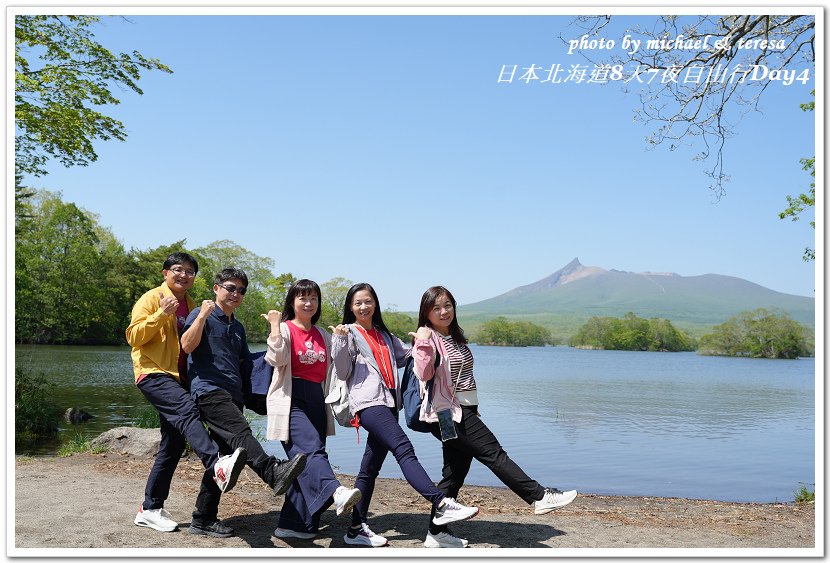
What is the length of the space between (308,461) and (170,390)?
112 cm

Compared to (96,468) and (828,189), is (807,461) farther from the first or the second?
(96,468)

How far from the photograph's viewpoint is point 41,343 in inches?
1987

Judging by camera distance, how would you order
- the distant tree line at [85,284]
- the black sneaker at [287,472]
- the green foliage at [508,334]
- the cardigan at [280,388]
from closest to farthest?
the black sneaker at [287,472] < the cardigan at [280,388] < the distant tree line at [85,284] < the green foliage at [508,334]

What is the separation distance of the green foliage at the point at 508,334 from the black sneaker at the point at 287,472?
11717 cm

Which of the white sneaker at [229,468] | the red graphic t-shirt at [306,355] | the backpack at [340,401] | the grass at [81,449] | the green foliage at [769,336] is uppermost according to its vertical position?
the green foliage at [769,336]

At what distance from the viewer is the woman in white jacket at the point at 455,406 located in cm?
540

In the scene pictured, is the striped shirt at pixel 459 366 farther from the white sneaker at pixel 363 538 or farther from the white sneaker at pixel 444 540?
the white sneaker at pixel 363 538

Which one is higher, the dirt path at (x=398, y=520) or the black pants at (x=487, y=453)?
the black pants at (x=487, y=453)

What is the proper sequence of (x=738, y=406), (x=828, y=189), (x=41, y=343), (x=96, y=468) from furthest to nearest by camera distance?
(x=41, y=343) → (x=738, y=406) → (x=96, y=468) → (x=828, y=189)

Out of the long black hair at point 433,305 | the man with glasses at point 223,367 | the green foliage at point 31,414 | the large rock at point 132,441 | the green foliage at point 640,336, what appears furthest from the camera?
the green foliage at point 640,336

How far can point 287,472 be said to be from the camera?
16.0 feet

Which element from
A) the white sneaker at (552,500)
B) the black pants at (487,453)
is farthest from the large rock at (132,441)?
the white sneaker at (552,500)
